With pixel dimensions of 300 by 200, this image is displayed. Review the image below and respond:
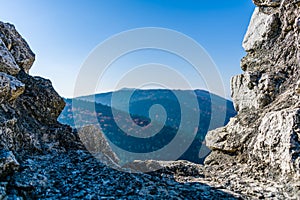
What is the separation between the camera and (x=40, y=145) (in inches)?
477

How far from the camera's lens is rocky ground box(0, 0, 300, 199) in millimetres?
9164

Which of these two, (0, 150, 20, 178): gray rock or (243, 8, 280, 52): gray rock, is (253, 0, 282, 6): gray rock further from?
(0, 150, 20, 178): gray rock

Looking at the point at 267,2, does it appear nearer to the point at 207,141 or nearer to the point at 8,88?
the point at 207,141

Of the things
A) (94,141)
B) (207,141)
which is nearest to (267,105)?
(207,141)

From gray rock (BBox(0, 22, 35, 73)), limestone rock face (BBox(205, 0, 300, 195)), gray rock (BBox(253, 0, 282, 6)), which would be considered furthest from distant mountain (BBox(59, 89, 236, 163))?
gray rock (BBox(253, 0, 282, 6))

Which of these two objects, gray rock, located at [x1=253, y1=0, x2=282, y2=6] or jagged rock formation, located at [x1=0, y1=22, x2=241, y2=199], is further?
gray rock, located at [x1=253, y1=0, x2=282, y2=6]

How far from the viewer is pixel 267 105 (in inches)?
560

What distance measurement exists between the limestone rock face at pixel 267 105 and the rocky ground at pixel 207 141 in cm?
5

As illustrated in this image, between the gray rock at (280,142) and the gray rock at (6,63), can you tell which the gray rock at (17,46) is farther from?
the gray rock at (280,142)

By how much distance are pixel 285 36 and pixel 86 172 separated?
13.7 metres

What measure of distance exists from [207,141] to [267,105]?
4677 millimetres

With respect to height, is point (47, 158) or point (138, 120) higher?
point (138, 120)

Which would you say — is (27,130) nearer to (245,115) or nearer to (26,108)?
(26,108)

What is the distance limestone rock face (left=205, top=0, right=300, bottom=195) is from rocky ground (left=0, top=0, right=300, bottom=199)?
0.05 meters
